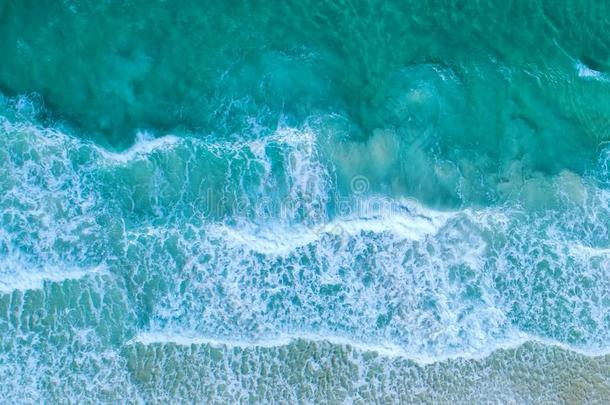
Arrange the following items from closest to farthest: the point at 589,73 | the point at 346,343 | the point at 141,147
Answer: the point at 346,343 → the point at 141,147 → the point at 589,73

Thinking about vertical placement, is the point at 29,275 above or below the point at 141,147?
below

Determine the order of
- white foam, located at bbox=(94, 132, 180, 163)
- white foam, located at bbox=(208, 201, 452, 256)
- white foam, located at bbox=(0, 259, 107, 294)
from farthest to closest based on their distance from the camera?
white foam, located at bbox=(94, 132, 180, 163) < white foam, located at bbox=(208, 201, 452, 256) < white foam, located at bbox=(0, 259, 107, 294)

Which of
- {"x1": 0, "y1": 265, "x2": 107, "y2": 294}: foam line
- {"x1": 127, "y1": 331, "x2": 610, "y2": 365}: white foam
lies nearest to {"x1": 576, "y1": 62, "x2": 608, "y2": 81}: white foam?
{"x1": 127, "y1": 331, "x2": 610, "y2": 365}: white foam

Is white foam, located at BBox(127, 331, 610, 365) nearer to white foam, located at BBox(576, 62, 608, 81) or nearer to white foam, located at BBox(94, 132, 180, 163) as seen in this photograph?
white foam, located at BBox(94, 132, 180, 163)

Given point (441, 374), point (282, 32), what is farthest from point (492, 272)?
point (282, 32)

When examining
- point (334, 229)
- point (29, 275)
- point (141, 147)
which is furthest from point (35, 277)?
point (334, 229)

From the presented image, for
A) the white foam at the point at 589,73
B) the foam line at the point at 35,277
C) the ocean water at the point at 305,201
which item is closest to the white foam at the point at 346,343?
the ocean water at the point at 305,201

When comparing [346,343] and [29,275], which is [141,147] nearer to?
[29,275]

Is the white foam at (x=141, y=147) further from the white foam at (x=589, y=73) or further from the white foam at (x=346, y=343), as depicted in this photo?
the white foam at (x=589, y=73)

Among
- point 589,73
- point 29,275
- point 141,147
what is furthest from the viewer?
point 589,73
